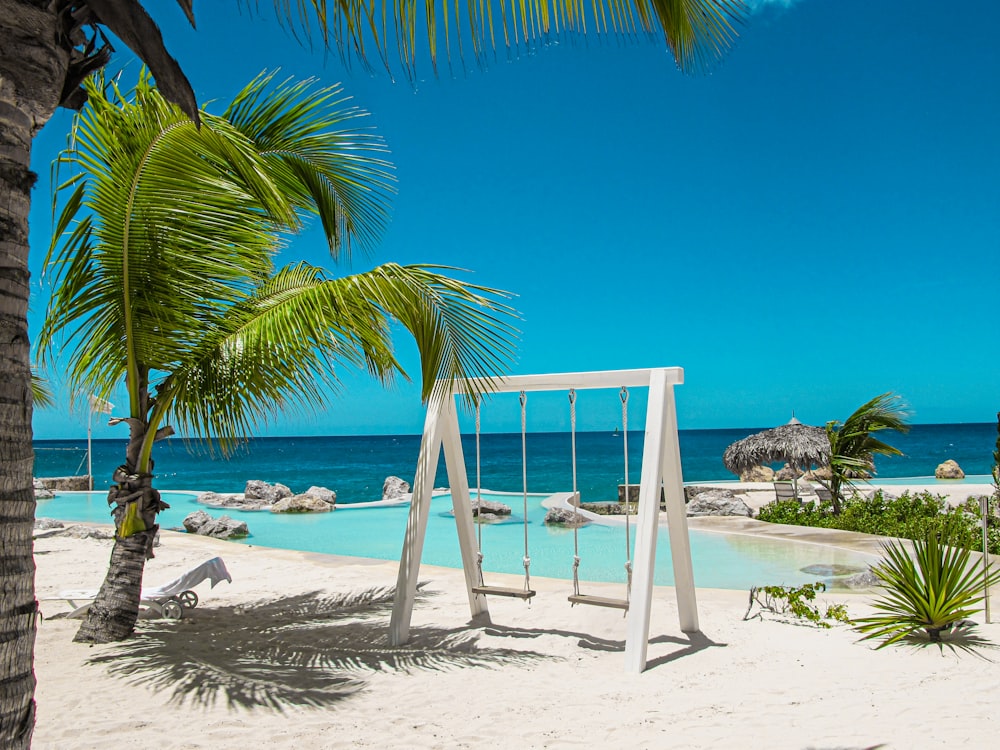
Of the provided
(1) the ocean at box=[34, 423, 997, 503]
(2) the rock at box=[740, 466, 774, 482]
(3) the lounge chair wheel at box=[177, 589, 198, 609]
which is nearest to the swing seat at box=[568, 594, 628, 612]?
(3) the lounge chair wheel at box=[177, 589, 198, 609]

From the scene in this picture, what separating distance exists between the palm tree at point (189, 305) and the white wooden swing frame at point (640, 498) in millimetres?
788

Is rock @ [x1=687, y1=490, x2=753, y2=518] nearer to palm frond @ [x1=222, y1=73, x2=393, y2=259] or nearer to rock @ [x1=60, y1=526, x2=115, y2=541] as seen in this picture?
rock @ [x1=60, y1=526, x2=115, y2=541]

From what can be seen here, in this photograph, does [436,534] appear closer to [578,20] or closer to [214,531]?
[214,531]

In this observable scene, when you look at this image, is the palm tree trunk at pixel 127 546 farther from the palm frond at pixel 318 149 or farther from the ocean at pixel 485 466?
the ocean at pixel 485 466

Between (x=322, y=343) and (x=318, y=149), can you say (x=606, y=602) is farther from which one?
(x=318, y=149)

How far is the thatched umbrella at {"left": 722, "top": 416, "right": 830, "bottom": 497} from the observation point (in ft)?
60.2

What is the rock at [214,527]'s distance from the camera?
17031 mm

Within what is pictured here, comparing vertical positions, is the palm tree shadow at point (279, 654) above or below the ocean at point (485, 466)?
above

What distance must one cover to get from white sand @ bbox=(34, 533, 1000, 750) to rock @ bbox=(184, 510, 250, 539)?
1046 centimetres

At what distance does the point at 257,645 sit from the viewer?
5965 millimetres

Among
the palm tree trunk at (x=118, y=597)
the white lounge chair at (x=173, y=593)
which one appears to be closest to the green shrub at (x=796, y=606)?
the white lounge chair at (x=173, y=593)

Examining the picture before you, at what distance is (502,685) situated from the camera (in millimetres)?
4883

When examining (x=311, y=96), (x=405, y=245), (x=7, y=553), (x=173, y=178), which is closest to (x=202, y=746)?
(x=7, y=553)

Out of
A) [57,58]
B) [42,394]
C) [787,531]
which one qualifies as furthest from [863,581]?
[42,394]
